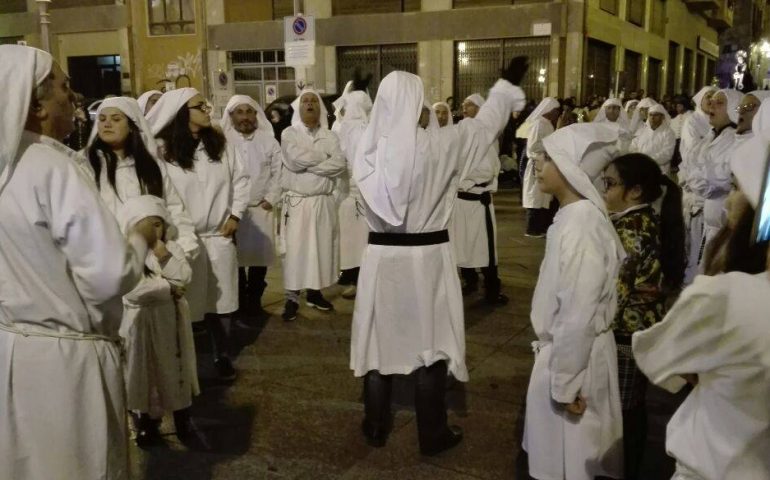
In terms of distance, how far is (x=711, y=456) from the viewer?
1892mm

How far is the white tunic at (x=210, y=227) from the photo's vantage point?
Answer: 4984 mm

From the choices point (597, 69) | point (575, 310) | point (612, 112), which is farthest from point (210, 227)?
point (597, 69)

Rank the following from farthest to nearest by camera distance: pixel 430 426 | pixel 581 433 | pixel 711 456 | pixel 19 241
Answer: pixel 430 426 → pixel 581 433 → pixel 19 241 → pixel 711 456

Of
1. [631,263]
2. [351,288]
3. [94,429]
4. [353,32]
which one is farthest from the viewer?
[353,32]

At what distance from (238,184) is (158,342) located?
1869mm

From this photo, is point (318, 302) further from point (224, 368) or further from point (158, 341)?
point (158, 341)

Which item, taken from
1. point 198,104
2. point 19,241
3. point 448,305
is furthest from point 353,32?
point 19,241

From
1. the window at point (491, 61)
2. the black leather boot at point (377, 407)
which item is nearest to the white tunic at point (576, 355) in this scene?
the black leather boot at point (377, 407)

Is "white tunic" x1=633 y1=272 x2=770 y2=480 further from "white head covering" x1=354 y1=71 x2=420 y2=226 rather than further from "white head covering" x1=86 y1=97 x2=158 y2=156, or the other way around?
"white head covering" x1=86 y1=97 x2=158 y2=156

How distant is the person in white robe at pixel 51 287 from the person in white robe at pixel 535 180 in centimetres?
802

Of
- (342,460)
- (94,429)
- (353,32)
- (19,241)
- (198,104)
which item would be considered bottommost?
(342,460)

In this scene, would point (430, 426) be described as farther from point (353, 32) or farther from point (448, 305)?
point (353, 32)

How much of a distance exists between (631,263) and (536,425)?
888mm

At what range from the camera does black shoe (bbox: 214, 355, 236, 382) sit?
17.3 ft
